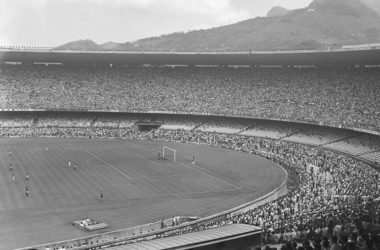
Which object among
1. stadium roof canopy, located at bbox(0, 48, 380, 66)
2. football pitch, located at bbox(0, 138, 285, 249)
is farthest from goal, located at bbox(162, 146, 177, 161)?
stadium roof canopy, located at bbox(0, 48, 380, 66)

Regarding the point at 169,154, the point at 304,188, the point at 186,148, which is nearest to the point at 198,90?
the point at 186,148

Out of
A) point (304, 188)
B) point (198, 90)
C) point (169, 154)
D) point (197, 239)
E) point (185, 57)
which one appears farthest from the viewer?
point (198, 90)

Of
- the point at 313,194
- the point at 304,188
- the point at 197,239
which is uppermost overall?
the point at 197,239

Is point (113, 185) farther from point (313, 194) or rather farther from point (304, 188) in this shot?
point (313, 194)

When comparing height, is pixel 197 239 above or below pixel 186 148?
above

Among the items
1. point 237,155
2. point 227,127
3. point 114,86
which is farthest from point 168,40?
point 237,155

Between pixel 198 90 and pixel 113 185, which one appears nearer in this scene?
pixel 113 185

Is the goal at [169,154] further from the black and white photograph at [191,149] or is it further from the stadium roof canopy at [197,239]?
the stadium roof canopy at [197,239]

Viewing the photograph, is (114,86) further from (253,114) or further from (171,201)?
(171,201)
